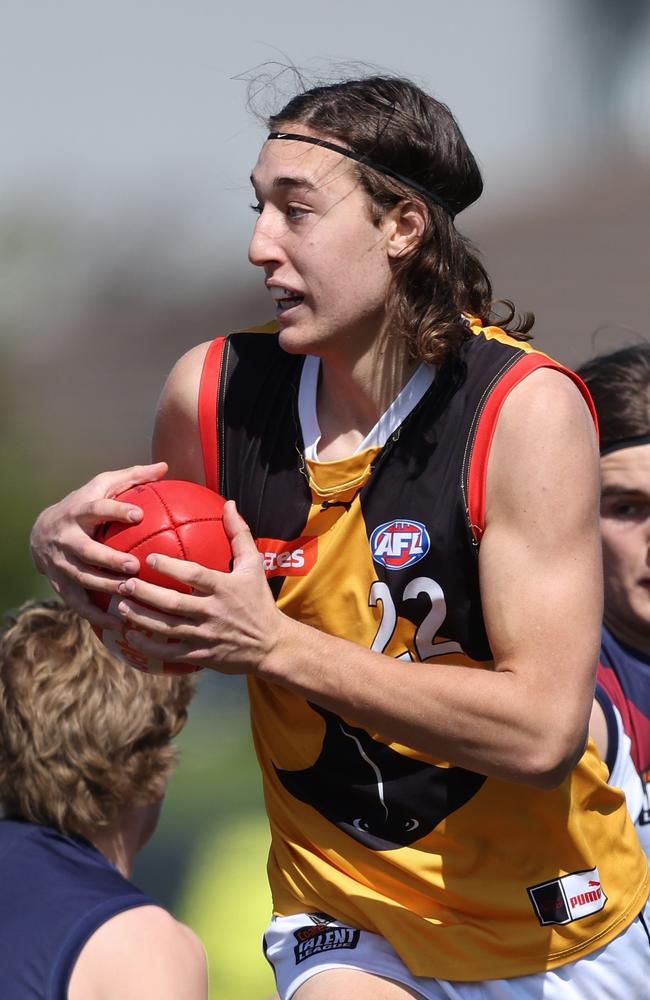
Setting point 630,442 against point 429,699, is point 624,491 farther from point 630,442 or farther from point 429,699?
point 429,699

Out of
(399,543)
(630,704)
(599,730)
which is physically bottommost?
(630,704)

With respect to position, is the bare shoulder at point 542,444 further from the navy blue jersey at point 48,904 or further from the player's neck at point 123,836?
the player's neck at point 123,836

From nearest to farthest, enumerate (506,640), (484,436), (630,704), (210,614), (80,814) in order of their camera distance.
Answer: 1. (210,614)
2. (506,640)
3. (484,436)
4. (80,814)
5. (630,704)

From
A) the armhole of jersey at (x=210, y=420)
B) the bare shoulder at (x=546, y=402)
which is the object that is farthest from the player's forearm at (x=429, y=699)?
the armhole of jersey at (x=210, y=420)

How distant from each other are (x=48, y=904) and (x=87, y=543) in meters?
0.93

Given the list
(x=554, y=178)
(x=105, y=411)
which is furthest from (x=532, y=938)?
(x=554, y=178)

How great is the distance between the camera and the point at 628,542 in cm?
389

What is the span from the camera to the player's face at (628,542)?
3895 mm

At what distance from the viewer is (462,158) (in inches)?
117

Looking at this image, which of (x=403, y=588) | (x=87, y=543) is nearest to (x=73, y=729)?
(x=87, y=543)

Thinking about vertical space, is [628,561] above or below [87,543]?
below

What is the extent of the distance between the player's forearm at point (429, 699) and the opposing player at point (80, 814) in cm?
80

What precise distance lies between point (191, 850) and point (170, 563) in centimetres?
451

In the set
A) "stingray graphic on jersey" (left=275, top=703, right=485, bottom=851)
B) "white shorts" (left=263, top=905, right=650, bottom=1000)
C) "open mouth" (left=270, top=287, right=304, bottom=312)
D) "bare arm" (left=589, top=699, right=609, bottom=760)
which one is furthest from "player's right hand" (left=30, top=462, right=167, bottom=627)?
"bare arm" (left=589, top=699, right=609, bottom=760)
